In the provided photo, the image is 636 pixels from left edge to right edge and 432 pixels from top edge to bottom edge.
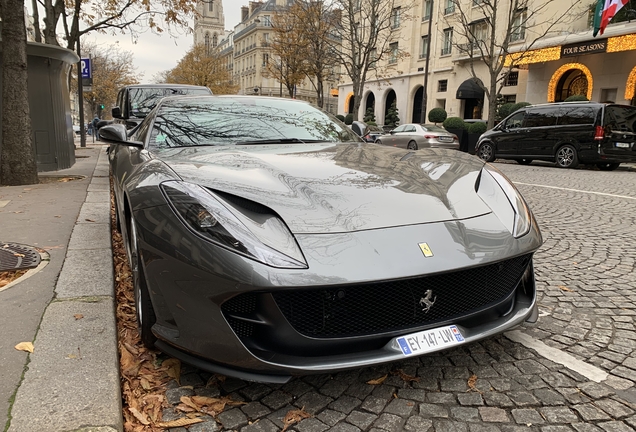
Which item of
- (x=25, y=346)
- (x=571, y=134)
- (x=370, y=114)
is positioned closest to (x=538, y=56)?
(x=571, y=134)

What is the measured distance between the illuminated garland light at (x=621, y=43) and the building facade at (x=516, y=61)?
0.04 metres

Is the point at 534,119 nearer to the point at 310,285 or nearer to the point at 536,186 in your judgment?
the point at 536,186

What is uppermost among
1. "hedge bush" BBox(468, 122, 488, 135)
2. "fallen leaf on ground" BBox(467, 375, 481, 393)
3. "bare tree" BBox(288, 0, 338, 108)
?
"bare tree" BBox(288, 0, 338, 108)

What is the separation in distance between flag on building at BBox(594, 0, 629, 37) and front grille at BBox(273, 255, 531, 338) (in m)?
19.9

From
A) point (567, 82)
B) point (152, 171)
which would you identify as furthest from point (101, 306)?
point (567, 82)

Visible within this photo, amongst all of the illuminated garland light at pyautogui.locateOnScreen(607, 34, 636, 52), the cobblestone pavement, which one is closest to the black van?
the illuminated garland light at pyautogui.locateOnScreen(607, 34, 636, 52)

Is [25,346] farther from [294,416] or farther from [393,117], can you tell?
[393,117]

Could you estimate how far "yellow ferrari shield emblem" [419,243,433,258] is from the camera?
73.6 inches

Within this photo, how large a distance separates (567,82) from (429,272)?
27.3 m

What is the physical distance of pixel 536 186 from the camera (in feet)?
30.2

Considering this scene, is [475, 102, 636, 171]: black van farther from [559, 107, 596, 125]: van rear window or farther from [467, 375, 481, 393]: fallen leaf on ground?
[467, 375, 481, 393]: fallen leaf on ground

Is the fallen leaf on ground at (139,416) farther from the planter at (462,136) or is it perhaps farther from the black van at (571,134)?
the planter at (462,136)

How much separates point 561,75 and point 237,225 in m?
27.0

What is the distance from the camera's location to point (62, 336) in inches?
92.4
